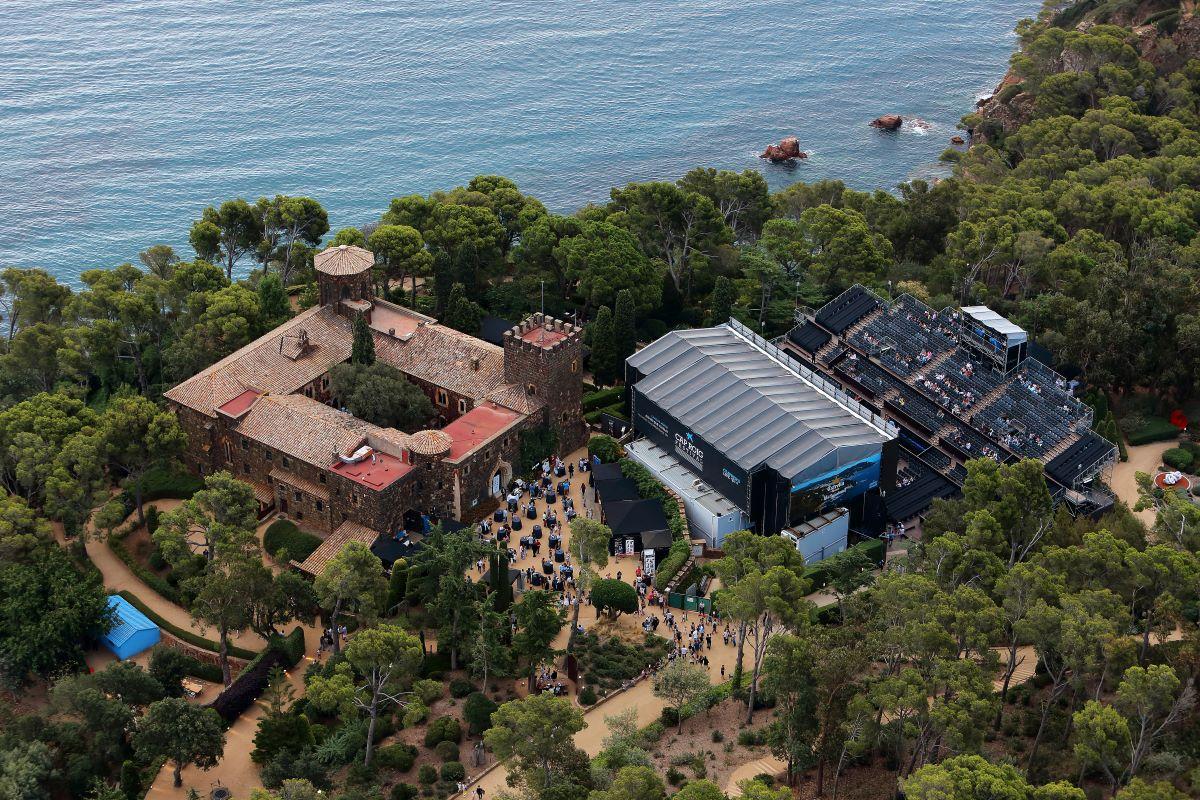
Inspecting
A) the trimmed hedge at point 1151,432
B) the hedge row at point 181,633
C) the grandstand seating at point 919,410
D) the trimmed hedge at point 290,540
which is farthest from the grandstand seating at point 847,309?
the hedge row at point 181,633

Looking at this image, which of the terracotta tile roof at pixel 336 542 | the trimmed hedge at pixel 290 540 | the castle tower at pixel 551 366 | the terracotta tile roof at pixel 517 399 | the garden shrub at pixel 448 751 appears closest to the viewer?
the garden shrub at pixel 448 751

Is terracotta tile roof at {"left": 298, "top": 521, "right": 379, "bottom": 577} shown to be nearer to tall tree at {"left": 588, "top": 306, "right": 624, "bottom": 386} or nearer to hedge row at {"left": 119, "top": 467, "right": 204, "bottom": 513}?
hedge row at {"left": 119, "top": 467, "right": 204, "bottom": 513}

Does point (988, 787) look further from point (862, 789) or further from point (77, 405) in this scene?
point (77, 405)

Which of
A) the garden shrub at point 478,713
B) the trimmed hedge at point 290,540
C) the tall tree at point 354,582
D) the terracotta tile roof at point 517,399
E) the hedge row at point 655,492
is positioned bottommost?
the garden shrub at point 478,713

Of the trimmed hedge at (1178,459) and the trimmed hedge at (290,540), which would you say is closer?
the trimmed hedge at (290,540)

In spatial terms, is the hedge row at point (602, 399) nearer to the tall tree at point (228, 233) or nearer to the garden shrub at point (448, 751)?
the tall tree at point (228, 233)

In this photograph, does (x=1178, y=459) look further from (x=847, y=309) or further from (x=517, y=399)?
(x=517, y=399)
